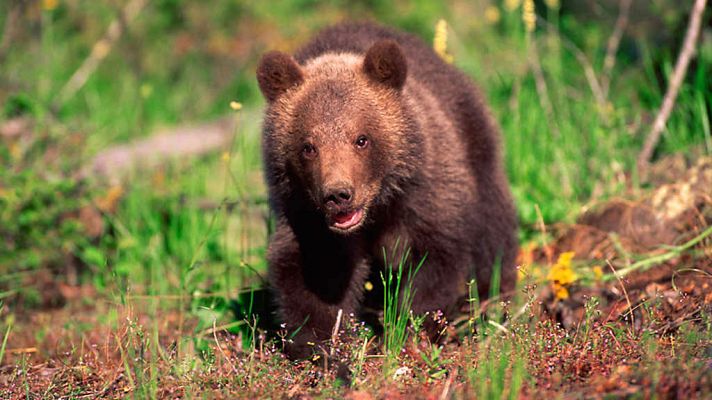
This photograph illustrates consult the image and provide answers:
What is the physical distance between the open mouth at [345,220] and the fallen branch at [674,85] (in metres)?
2.90

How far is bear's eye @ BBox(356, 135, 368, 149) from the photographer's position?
14.8ft

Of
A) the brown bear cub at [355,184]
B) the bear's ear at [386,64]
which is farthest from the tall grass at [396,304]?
the bear's ear at [386,64]

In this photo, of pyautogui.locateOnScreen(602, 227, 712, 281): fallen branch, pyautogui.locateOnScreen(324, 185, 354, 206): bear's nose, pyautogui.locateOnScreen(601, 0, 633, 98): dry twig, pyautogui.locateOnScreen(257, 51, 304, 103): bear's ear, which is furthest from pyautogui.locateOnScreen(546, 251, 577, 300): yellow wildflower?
Answer: pyautogui.locateOnScreen(601, 0, 633, 98): dry twig

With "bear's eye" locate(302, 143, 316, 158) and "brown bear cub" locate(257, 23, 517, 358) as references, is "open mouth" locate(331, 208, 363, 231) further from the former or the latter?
"bear's eye" locate(302, 143, 316, 158)

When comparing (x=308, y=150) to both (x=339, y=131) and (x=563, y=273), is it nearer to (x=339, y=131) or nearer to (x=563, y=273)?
(x=339, y=131)

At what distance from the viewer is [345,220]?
4406 millimetres

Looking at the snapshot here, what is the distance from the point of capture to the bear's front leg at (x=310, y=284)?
479 centimetres

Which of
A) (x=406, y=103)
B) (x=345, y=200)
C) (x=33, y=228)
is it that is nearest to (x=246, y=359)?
(x=345, y=200)

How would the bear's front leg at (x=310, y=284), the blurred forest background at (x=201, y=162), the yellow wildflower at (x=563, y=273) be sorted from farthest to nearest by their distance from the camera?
1. the blurred forest background at (x=201, y=162)
2. the yellow wildflower at (x=563, y=273)
3. the bear's front leg at (x=310, y=284)

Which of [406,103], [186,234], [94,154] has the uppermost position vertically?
[406,103]

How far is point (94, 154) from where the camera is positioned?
7.53m

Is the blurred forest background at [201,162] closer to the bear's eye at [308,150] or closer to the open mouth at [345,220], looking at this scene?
the bear's eye at [308,150]

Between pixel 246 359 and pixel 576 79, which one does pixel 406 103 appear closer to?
pixel 246 359

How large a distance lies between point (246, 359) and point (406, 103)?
5.54 feet
